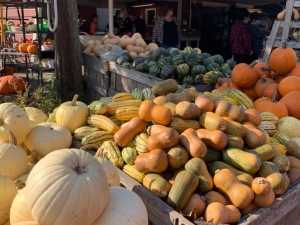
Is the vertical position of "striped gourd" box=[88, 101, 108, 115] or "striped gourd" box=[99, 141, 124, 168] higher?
"striped gourd" box=[88, 101, 108, 115]

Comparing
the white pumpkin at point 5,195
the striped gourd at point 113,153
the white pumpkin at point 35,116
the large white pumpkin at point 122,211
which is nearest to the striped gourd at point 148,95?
the striped gourd at point 113,153

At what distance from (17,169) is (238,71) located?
2.89 meters

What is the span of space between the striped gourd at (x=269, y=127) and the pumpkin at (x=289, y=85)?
96 centimetres

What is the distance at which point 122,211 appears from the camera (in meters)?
1.63

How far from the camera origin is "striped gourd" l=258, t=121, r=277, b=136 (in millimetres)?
2906

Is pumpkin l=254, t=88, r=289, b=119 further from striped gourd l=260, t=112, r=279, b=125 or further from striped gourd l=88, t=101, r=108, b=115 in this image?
Result: striped gourd l=88, t=101, r=108, b=115

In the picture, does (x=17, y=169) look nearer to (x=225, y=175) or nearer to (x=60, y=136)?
(x=60, y=136)

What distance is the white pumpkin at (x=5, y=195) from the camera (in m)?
1.90

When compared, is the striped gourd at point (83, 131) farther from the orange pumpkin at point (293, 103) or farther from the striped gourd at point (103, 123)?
the orange pumpkin at point (293, 103)

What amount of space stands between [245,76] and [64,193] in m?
3.06

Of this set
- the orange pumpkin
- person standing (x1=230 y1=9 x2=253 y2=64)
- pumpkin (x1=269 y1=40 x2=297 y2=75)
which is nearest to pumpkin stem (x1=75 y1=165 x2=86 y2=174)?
the orange pumpkin

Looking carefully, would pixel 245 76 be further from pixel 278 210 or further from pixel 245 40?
pixel 245 40

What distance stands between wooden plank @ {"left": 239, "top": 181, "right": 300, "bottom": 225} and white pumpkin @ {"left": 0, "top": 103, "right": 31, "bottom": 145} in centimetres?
181

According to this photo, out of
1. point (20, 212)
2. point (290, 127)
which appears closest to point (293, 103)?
point (290, 127)
